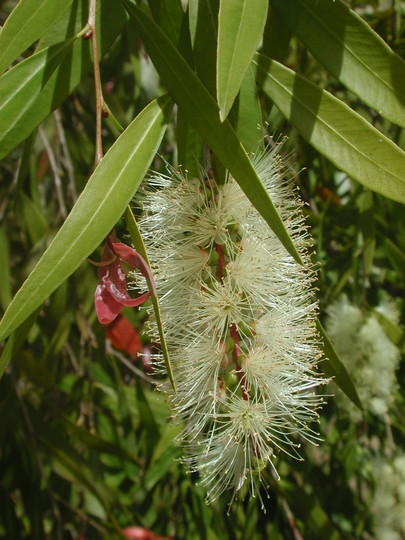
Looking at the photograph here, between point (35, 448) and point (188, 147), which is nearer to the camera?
point (188, 147)

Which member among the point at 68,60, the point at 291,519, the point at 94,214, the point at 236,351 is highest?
the point at 68,60

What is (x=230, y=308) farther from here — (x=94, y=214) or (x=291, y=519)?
(x=291, y=519)

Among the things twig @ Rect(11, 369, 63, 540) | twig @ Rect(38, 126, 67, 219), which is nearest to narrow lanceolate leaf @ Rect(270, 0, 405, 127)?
twig @ Rect(38, 126, 67, 219)

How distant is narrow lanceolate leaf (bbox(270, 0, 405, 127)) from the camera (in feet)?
2.61

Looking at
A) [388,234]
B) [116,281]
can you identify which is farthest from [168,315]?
[388,234]

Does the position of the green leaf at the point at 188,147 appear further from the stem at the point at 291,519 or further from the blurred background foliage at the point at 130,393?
the stem at the point at 291,519

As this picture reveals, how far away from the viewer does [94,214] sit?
2.18 feet

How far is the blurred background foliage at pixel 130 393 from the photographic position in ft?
5.25

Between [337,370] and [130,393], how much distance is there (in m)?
0.93

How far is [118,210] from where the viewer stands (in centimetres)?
67

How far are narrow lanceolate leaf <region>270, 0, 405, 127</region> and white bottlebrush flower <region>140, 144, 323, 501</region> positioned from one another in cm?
17

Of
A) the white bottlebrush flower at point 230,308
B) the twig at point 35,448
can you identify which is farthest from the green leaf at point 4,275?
the white bottlebrush flower at point 230,308

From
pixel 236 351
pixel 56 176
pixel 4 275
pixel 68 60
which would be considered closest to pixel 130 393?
pixel 4 275

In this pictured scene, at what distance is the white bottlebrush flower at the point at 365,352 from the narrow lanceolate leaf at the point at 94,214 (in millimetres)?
1187
